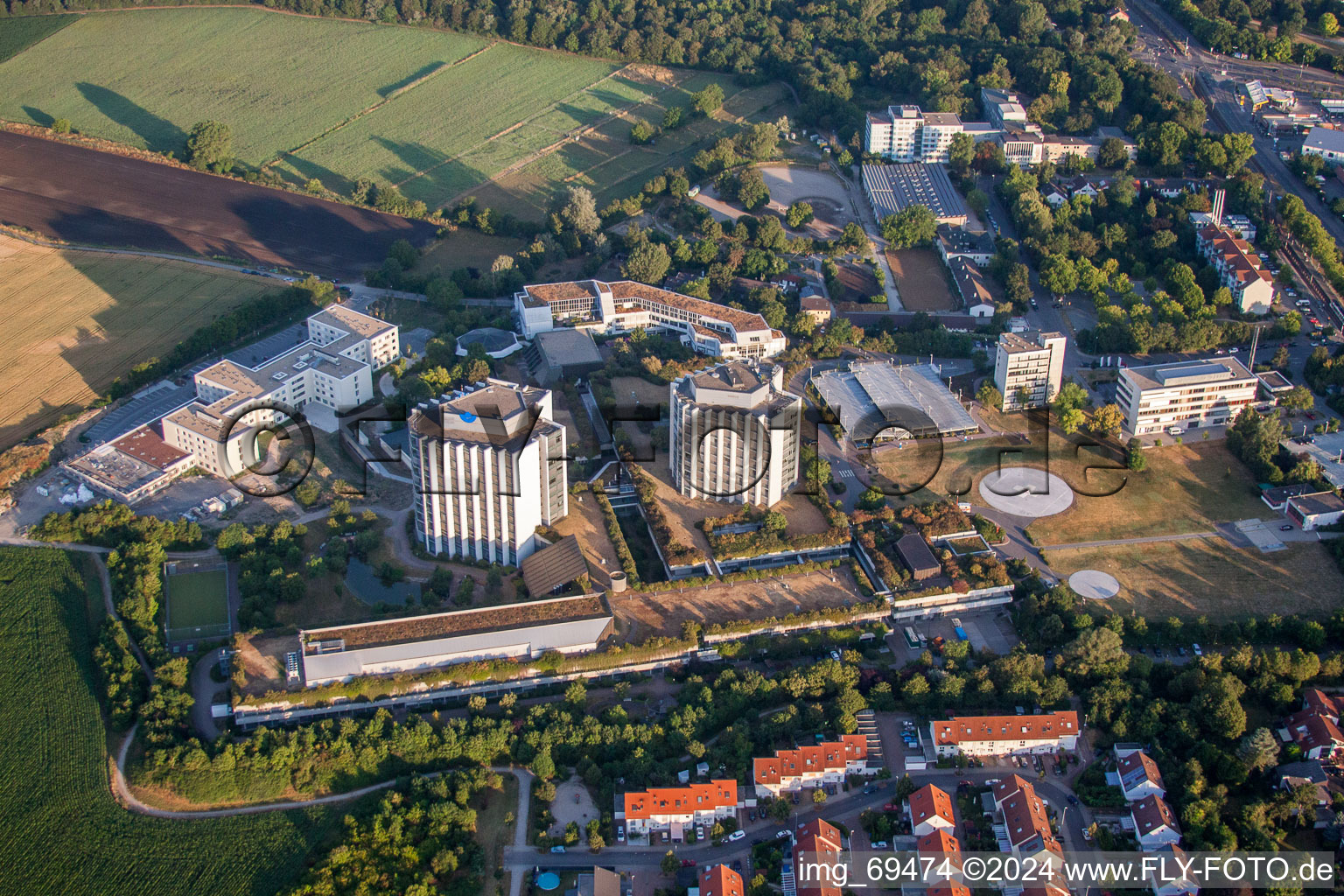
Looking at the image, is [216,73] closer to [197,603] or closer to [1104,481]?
[197,603]

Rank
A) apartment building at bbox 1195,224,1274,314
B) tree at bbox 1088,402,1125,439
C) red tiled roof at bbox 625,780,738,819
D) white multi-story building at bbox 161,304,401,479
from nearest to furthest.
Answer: red tiled roof at bbox 625,780,738,819 < white multi-story building at bbox 161,304,401,479 < tree at bbox 1088,402,1125,439 < apartment building at bbox 1195,224,1274,314

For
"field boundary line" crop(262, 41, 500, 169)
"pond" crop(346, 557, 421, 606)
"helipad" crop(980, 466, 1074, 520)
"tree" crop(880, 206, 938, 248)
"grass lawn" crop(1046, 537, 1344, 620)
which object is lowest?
"grass lawn" crop(1046, 537, 1344, 620)

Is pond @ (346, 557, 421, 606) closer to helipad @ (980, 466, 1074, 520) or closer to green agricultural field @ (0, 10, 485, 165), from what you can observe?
helipad @ (980, 466, 1074, 520)

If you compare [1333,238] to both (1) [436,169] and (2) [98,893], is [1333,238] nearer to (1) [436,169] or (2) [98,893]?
(1) [436,169]

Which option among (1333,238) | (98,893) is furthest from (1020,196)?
(98,893)

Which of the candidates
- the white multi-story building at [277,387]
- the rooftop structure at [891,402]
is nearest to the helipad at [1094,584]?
the rooftop structure at [891,402]

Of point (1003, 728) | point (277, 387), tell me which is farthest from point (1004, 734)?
point (277, 387)

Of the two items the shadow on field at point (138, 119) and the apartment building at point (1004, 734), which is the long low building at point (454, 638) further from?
the shadow on field at point (138, 119)

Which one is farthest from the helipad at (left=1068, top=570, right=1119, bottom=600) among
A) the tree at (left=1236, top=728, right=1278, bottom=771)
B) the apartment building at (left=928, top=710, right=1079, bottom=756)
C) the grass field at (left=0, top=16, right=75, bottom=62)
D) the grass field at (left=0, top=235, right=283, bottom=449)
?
the grass field at (left=0, top=16, right=75, bottom=62)
